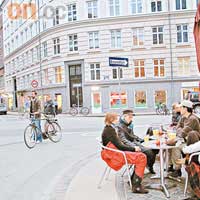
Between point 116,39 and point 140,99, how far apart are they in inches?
255

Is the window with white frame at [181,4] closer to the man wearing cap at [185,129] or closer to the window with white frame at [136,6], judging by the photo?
the window with white frame at [136,6]

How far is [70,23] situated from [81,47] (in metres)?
2.88

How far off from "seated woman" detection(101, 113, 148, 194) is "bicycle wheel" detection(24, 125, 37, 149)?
6532mm

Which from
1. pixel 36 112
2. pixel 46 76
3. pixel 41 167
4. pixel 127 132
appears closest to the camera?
pixel 127 132

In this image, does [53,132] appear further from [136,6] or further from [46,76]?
[46,76]

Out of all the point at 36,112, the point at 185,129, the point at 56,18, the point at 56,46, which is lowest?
the point at 185,129

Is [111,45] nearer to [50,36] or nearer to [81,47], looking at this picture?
[81,47]

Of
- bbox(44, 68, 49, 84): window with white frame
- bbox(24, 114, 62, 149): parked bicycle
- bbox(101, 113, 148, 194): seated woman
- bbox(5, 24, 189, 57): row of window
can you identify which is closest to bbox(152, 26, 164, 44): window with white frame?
bbox(5, 24, 189, 57): row of window

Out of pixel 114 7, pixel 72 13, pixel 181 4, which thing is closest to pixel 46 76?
pixel 72 13

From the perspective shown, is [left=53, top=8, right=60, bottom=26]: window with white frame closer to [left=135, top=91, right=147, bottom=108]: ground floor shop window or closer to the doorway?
the doorway

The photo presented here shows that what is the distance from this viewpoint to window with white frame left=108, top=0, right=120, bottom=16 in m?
35.7

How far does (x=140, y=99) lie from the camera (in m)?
34.9

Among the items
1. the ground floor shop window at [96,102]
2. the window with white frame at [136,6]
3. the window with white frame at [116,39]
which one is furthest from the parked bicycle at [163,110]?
the window with white frame at [136,6]

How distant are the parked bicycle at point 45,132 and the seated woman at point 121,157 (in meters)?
6.46
